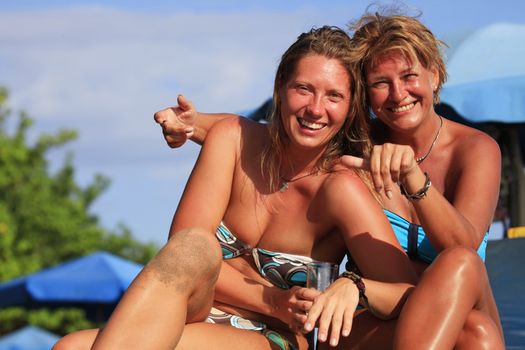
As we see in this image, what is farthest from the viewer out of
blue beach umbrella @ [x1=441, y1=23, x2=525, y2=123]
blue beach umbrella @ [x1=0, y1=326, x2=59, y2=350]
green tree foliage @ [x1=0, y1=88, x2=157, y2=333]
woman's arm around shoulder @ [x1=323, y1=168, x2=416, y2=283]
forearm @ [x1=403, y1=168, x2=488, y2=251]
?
green tree foliage @ [x1=0, y1=88, x2=157, y2=333]

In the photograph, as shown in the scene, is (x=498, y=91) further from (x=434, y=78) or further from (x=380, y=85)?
(x=380, y=85)

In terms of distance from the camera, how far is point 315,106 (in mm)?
3314

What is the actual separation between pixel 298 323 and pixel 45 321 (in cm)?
1637

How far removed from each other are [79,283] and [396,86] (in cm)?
973

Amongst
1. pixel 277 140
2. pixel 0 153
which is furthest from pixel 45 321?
pixel 277 140

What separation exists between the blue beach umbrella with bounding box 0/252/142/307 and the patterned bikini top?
9.05 meters

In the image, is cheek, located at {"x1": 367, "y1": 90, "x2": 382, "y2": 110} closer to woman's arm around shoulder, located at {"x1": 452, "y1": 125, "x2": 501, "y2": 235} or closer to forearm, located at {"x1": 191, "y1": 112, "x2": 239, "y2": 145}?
woman's arm around shoulder, located at {"x1": 452, "y1": 125, "x2": 501, "y2": 235}

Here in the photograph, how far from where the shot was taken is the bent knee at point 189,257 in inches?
108

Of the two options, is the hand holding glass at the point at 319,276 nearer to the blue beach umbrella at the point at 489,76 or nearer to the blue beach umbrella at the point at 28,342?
the blue beach umbrella at the point at 489,76

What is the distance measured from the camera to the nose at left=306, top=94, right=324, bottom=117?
3297mm

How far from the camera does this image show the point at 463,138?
3648mm

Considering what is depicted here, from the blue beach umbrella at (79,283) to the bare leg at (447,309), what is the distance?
9774 millimetres

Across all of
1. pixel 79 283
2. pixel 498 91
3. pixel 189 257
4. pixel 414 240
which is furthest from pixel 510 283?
pixel 79 283

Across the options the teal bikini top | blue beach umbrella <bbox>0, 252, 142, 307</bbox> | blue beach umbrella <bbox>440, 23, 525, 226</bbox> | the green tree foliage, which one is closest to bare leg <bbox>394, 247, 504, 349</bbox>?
the teal bikini top
